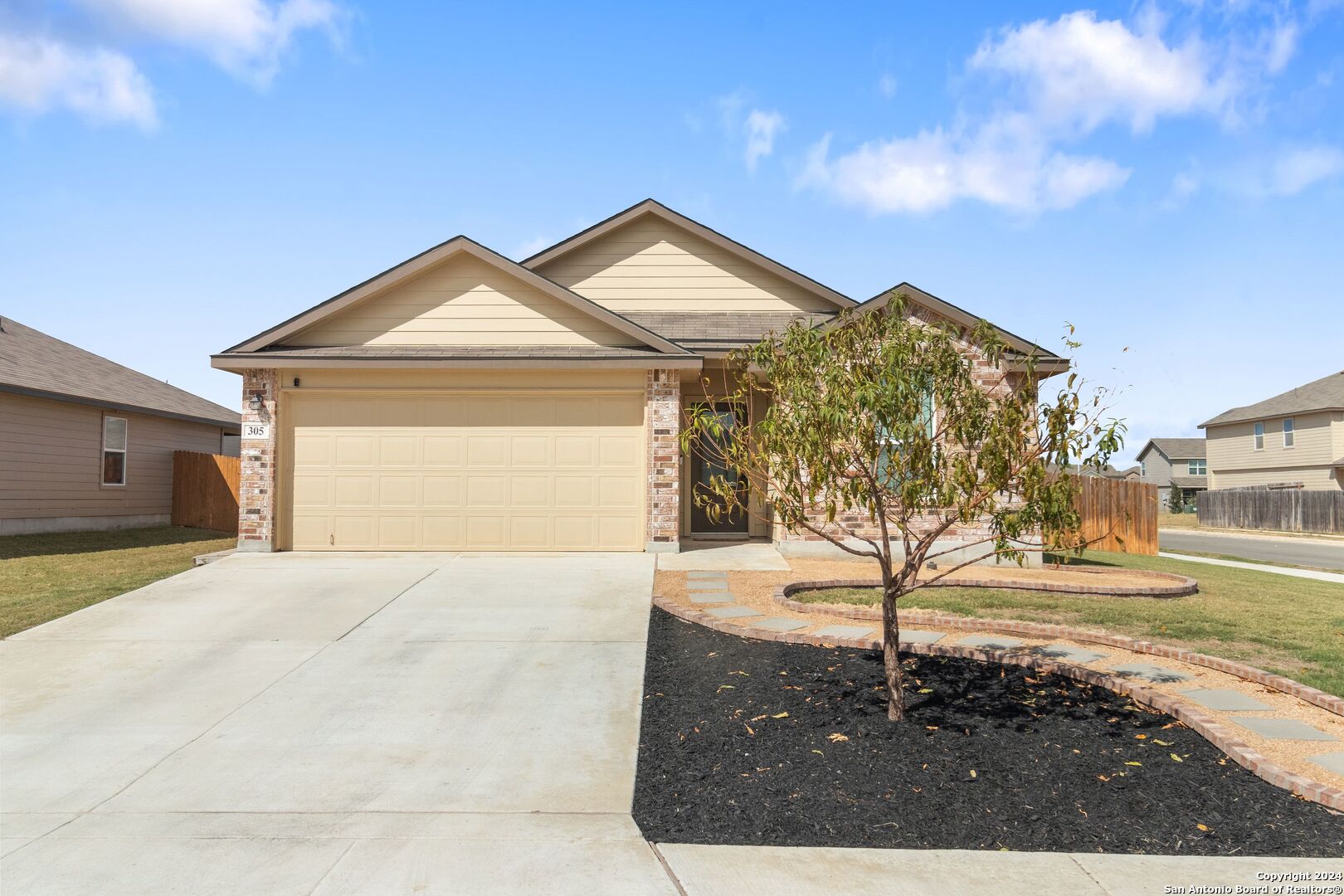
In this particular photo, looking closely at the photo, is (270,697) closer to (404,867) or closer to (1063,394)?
(404,867)

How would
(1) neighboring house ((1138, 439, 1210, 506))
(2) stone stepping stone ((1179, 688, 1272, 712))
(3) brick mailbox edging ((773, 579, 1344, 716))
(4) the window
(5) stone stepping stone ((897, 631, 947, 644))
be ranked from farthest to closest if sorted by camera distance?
(1) neighboring house ((1138, 439, 1210, 506)) < (4) the window < (5) stone stepping stone ((897, 631, 947, 644)) < (3) brick mailbox edging ((773, 579, 1344, 716)) < (2) stone stepping stone ((1179, 688, 1272, 712))

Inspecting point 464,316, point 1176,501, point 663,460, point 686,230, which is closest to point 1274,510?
point 1176,501

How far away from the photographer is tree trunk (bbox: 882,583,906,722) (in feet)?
18.9

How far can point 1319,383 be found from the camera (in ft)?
122

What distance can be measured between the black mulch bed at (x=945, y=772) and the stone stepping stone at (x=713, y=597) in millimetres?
2721

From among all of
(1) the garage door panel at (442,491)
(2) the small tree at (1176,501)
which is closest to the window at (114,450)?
(1) the garage door panel at (442,491)

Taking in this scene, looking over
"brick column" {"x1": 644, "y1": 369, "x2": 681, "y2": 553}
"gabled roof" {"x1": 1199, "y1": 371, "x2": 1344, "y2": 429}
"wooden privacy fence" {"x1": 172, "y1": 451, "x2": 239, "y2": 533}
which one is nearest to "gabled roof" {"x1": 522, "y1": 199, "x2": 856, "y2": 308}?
"brick column" {"x1": 644, "y1": 369, "x2": 681, "y2": 553}

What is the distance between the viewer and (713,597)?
32.3 ft

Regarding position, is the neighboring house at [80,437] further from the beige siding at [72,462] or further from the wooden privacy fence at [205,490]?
the wooden privacy fence at [205,490]

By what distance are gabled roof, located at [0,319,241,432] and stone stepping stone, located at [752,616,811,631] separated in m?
16.1

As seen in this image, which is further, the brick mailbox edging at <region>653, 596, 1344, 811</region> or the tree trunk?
the tree trunk

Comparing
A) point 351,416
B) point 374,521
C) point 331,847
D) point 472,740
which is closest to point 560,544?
point 374,521

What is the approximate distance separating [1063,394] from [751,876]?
363 cm

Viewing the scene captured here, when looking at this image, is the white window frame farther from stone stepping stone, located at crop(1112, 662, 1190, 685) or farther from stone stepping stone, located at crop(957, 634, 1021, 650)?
stone stepping stone, located at crop(1112, 662, 1190, 685)
